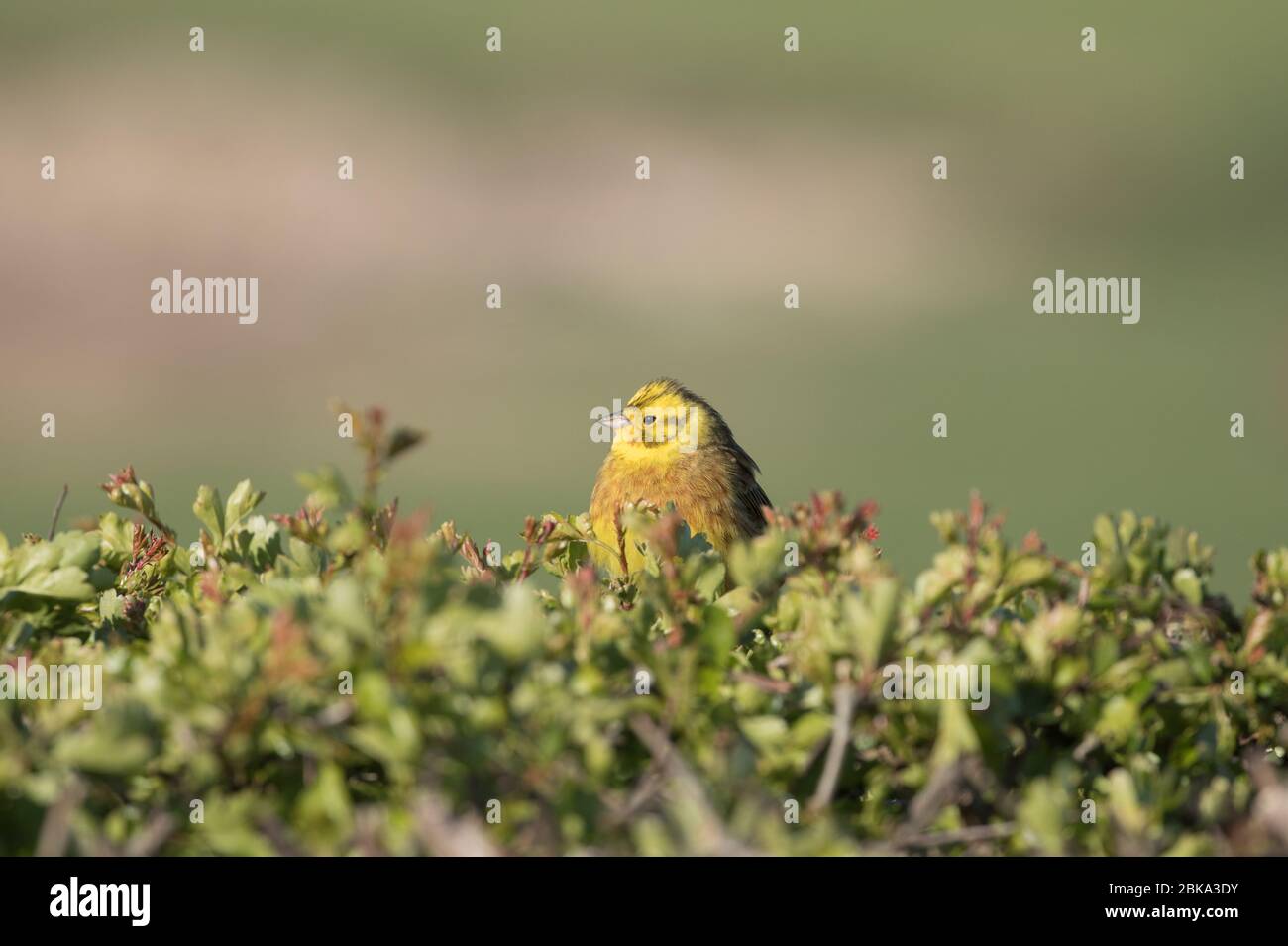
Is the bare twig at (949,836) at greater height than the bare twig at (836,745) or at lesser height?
lesser

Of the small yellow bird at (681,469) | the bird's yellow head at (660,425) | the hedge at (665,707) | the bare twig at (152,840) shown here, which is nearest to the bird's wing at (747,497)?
the small yellow bird at (681,469)

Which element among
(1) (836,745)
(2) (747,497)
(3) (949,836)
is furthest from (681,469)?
(3) (949,836)

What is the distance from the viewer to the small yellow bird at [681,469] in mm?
6609

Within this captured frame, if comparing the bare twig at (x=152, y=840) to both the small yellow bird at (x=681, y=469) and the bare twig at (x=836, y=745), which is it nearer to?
the bare twig at (x=836, y=745)

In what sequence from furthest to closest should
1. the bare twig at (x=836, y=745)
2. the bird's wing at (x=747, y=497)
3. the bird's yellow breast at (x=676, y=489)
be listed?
the bird's wing at (x=747, y=497) < the bird's yellow breast at (x=676, y=489) < the bare twig at (x=836, y=745)

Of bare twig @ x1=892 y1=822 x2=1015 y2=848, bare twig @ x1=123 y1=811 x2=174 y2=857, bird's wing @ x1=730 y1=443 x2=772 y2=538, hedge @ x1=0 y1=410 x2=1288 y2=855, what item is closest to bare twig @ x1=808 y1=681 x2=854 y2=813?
hedge @ x1=0 y1=410 x2=1288 y2=855

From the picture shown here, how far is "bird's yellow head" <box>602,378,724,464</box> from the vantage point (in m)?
7.22

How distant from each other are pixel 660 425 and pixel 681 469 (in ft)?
1.48

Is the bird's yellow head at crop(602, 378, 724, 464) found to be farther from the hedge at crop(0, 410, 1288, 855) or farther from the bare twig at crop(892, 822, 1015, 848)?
the bare twig at crop(892, 822, 1015, 848)

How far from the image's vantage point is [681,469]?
22.8 ft

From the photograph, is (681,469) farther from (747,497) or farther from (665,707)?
(665,707)

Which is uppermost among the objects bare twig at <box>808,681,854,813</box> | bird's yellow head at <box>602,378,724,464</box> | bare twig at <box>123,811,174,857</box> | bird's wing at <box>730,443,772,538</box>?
bird's yellow head at <box>602,378,724,464</box>
